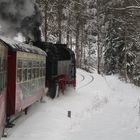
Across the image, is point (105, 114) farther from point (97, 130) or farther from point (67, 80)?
point (67, 80)

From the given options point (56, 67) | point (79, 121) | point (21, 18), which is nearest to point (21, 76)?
point (79, 121)

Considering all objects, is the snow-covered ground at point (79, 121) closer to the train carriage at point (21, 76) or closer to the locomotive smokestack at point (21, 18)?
the train carriage at point (21, 76)

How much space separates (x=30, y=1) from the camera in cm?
2331

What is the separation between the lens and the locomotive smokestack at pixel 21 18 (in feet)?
71.0

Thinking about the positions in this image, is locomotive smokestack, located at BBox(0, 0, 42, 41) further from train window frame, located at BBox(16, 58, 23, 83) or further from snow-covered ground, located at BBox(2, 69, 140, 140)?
train window frame, located at BBox(16, 58, 23, 83)

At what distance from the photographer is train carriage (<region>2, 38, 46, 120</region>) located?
13391 mm

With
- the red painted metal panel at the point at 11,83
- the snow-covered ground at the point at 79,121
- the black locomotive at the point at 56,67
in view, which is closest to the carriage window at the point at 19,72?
the red painted metal panel at the point at 11,83

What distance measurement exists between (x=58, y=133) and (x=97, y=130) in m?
2.10

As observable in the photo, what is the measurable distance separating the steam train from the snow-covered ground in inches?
21.7

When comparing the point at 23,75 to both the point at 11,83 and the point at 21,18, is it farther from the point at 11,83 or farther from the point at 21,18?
the point at 21,18

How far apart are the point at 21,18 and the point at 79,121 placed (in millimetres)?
8397

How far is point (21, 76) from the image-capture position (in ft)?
47.3

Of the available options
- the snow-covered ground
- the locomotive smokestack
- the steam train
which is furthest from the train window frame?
the locomotive smokestack

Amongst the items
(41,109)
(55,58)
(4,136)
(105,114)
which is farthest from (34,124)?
(55,58)
